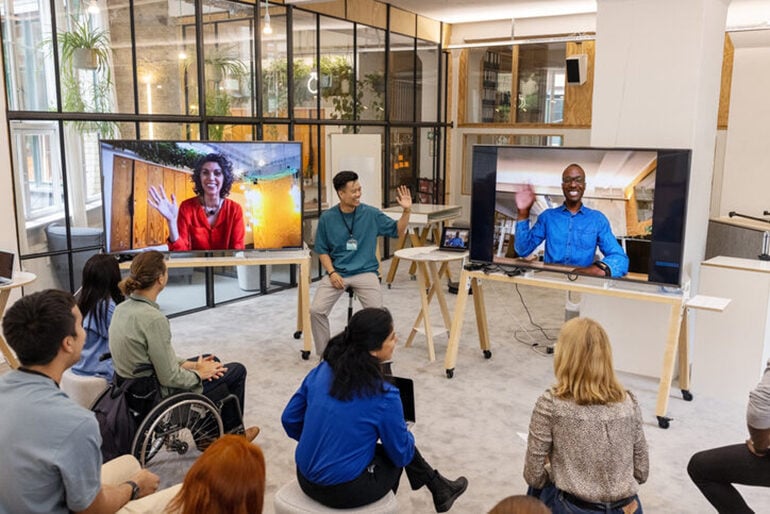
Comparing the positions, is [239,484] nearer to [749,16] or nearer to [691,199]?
[691,199]

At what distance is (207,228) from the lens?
208 inches

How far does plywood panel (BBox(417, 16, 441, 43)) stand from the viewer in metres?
9.34

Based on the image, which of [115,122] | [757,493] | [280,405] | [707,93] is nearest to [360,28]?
[115,122]

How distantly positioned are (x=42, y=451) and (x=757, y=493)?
314 centimetres

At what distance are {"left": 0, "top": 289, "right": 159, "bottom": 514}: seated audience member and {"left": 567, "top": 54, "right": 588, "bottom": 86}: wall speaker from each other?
309 inches

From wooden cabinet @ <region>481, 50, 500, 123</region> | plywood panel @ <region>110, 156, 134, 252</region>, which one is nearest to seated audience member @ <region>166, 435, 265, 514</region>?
plywood panel @ <region>110, 156, 134, 252</region>

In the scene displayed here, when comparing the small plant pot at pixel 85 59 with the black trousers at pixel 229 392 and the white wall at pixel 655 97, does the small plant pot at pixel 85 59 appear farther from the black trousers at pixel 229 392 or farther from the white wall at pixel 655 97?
the white wall at pixel 655 97

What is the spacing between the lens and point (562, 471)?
7.79ft

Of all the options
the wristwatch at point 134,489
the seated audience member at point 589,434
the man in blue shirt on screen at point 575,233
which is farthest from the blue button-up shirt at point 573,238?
the wristwatch at point 134,489

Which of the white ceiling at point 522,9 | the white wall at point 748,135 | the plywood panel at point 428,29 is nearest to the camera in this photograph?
the white wall at point 748,135

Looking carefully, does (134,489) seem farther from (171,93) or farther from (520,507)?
(171,93)

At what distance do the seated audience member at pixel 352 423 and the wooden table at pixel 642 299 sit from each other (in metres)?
2.20

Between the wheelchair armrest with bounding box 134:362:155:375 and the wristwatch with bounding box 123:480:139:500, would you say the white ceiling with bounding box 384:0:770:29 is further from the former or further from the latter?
the wristwatch with bounding box 123:480:139:500

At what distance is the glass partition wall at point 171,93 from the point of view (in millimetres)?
5246
